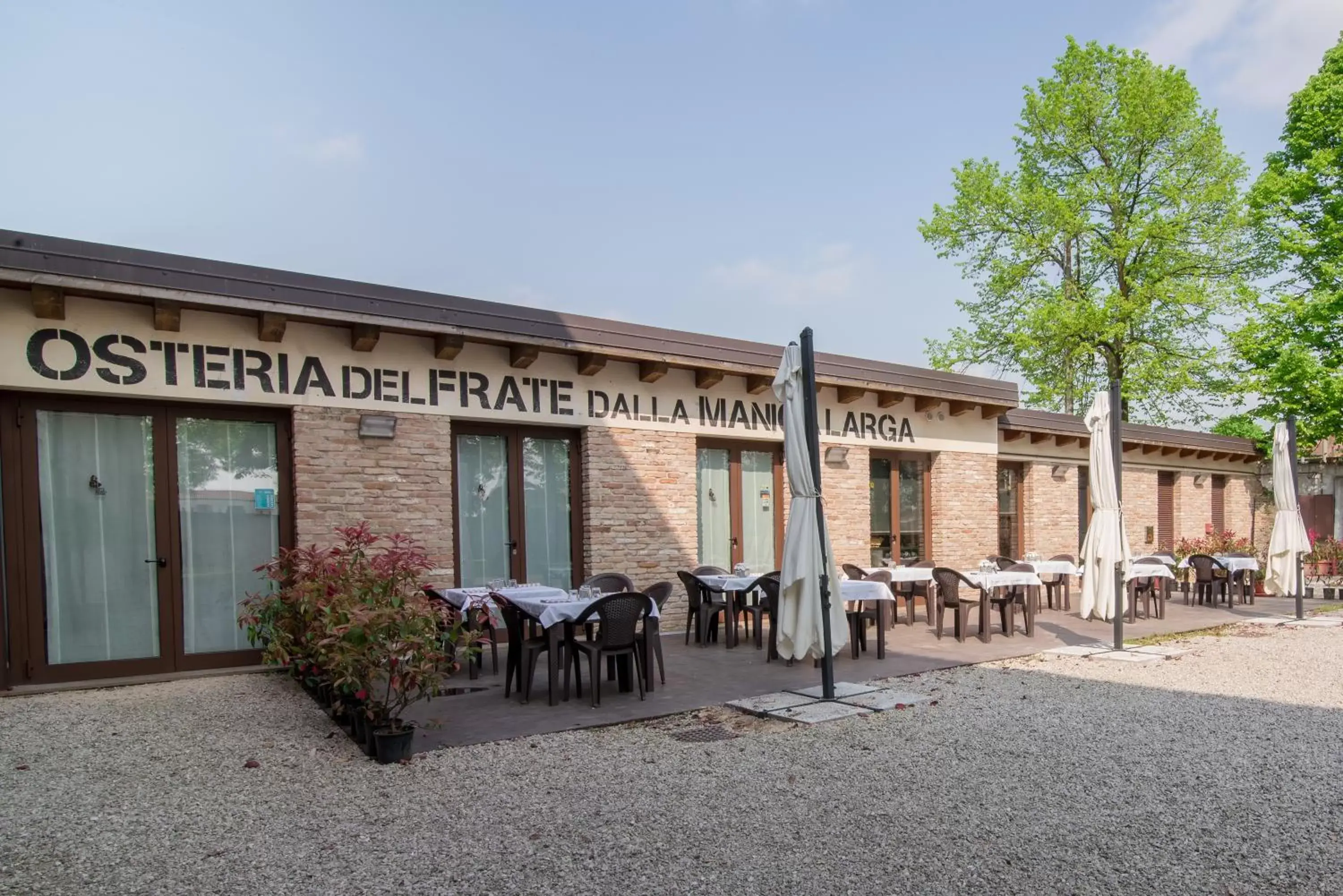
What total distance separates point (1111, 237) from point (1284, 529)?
465 inches

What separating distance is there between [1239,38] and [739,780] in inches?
523

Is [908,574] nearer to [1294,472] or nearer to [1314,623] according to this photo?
[1314,623]

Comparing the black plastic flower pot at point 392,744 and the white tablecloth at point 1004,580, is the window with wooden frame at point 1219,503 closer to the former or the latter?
the white tablecloth at point 1004,580

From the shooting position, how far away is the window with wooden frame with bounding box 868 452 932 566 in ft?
43.0

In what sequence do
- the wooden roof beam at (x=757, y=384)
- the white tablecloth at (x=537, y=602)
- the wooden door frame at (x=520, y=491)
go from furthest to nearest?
the wooden roof beam at (x=757, y=384)
the wooden door frame at (x=520, y=491)
the white tablecloth at (x=537, y=602)

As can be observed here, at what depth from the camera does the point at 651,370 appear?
1034cm

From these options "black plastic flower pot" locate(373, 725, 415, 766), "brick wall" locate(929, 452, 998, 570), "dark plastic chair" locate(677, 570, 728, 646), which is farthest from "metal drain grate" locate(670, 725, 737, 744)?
"brick wall" locate(929, 452, 998, 570)

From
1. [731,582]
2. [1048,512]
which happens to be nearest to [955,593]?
[731,582]

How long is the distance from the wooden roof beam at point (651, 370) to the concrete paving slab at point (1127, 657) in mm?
5567

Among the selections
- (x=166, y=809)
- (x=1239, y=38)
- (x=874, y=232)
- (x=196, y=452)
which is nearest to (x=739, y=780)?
(x=166, y=809)

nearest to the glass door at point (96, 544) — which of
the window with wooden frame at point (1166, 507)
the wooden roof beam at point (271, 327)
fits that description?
the wooden roof beam at point (271, 327)

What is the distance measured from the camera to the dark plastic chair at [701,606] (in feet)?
31.0

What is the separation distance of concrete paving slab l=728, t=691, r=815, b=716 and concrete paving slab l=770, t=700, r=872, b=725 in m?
0.07

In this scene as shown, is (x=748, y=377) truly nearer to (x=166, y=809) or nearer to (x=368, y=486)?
(x=368, y=486)
